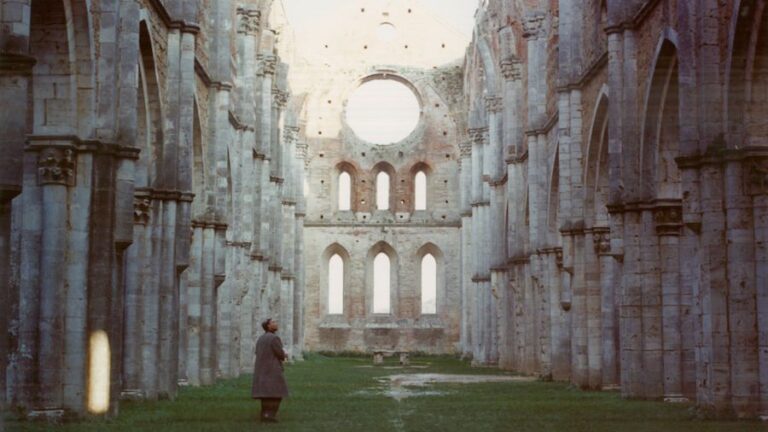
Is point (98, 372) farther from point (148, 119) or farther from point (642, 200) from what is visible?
point (642, 200)

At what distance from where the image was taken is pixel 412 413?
17.2 meters

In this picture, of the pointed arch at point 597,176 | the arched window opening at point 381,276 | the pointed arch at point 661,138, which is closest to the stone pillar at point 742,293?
the pointed arch at point 661,138

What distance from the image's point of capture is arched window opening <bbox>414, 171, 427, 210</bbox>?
5634cm

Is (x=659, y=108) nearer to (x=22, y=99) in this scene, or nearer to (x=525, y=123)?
(x=22, y=99)

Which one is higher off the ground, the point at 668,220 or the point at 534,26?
the point at 534,26

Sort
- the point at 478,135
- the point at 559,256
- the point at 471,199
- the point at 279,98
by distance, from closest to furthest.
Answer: the point at 559,256
the point at 279,98
the point at 478,135
the point at 471,199

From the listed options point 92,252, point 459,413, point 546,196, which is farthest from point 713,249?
point 546,196

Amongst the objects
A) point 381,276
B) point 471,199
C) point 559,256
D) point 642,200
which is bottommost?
point 559,256

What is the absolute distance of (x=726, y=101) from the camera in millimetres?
16188

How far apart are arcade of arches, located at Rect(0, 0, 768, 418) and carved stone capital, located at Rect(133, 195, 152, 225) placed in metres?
0.05

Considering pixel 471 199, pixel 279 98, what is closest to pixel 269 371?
pixel 279 98

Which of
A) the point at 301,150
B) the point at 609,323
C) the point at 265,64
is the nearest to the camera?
the point at 609,323

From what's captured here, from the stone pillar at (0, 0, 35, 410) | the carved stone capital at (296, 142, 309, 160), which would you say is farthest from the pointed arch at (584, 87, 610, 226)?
the carved stone capital at (296, 142, 309, 160)

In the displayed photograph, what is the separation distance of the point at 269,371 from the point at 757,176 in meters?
7.04
